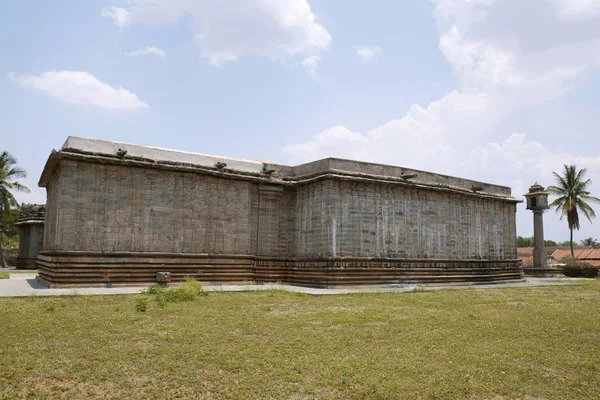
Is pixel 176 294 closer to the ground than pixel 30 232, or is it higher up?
closer to the ground

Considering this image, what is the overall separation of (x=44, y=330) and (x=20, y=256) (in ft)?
107

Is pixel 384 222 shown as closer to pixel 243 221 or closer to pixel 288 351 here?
pixel 243 221

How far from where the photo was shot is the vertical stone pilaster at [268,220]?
22.0m

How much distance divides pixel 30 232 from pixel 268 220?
23.6m

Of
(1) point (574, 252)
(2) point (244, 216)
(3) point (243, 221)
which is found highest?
(2) point (244, 216)

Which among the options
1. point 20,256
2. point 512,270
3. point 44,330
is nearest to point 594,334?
point 44,330

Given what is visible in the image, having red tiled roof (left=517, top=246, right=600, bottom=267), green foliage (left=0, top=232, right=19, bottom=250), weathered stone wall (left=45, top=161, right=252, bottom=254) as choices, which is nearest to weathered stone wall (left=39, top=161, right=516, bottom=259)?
weathered stone wall (left=45, top=161, right=252, bottom=254)

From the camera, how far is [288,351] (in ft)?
28.0

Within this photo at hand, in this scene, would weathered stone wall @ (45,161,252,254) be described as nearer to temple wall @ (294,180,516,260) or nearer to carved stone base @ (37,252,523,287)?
carved stone base @ (37,252,523,287)

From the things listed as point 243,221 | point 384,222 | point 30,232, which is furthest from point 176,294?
point 30,232

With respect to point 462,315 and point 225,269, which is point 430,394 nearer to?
point 462,315

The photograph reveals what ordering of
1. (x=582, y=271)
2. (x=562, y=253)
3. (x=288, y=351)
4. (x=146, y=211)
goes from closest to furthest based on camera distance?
(x=288, y=351) < (x=146, y=211) < (x=582, y=271) < (x=562, y=253)

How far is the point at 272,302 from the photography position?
14.5m

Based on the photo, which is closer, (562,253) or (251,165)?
(251,165)
